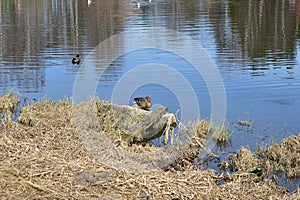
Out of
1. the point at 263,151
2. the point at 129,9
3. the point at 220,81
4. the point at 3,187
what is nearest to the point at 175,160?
the point at 263,151

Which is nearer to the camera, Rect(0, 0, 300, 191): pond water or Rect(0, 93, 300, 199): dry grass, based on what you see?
Rect(0, 93, 300, 199): dry grass

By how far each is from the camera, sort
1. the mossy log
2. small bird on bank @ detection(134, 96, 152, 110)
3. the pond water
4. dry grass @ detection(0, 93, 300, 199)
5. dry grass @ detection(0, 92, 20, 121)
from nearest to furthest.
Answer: dry grass @ detection(0, 93, 300, 199), the mossy log, small bird on bank @ detection(134, 96, 152, 110), dry grass @ detection(0, 92, 20, 121), the pond water

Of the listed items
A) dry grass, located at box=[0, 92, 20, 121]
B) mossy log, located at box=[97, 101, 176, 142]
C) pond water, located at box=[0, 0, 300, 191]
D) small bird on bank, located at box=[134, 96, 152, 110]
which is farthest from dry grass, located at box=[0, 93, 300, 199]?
dry grass, located at box=[0, 92, 20, 121]

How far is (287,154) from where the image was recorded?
9.45 metres

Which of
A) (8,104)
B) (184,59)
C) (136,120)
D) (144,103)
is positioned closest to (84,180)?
(136,120)

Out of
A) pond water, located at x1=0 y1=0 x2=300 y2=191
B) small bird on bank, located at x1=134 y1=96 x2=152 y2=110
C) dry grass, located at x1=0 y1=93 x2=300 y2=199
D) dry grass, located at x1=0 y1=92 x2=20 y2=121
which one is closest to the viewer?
dry grass, located at x1=0 y1=93 x2=300 y2=199

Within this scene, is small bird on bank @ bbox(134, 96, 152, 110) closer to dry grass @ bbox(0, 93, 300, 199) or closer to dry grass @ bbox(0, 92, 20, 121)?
dry grass @ bbox(0, 92, 20, 121)

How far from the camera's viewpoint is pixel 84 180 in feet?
22.5

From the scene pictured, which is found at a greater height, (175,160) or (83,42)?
(83,42)

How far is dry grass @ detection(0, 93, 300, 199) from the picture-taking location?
6.54 meters

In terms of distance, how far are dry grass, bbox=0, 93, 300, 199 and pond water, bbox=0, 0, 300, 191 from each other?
3.19 meters

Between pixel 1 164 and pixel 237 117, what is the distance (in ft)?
22.9

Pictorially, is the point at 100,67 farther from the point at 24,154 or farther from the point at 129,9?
the point at 129,9

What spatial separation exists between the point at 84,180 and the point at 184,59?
1325 cm
